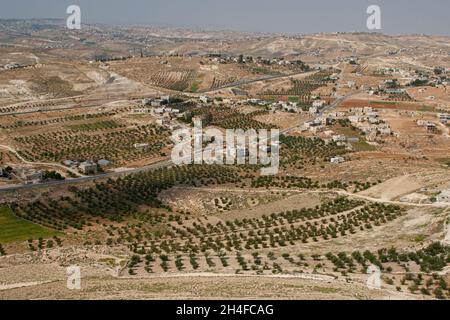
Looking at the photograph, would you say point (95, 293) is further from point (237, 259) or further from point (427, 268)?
point (427, 268)

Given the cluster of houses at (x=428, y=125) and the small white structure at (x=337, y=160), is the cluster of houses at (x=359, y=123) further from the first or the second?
the small white structure at (x=337, y=160)

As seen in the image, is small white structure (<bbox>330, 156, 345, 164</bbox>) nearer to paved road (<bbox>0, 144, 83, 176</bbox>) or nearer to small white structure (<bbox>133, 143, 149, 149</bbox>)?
small white structure (<bbox>133, 143, 149, 149</bbox>)

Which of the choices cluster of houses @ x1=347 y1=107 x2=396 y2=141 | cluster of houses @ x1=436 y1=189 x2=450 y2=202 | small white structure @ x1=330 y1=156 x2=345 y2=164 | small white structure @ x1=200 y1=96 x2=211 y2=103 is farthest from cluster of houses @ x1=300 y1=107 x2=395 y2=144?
A: cluster of houses @ x1=436 y1=189 x2=450 y2=202

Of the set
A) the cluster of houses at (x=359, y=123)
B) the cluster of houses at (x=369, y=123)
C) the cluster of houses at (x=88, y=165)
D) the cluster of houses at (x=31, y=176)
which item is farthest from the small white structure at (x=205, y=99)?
the cluster of houses at (x=31, y=176)

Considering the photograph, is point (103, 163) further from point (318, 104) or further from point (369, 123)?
point (318, 104)

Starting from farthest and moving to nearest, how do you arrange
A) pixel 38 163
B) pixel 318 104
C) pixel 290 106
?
pixel 318 104
pixel 290 106
pixel 38 163

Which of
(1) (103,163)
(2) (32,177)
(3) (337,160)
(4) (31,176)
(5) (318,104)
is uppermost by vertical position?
(5) (318,104)

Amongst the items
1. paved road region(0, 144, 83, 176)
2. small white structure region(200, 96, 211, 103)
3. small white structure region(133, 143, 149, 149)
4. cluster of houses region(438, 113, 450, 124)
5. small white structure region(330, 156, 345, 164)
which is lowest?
paved road region(0, 144, 83, 176)

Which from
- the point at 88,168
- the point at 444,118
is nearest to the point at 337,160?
the point at 88,168
